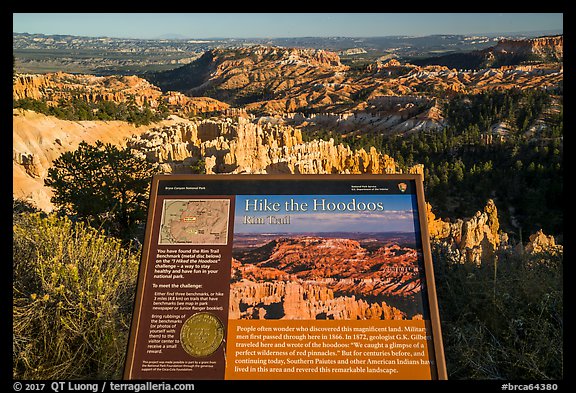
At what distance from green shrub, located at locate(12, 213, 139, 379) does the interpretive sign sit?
92cm

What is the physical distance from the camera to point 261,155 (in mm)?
20188

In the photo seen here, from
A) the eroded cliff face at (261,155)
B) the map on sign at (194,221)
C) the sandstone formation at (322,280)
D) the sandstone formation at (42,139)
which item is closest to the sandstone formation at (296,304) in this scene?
the sandstone formation at (322,280)

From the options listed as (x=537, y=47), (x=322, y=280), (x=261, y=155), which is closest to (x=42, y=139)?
(x=261, y=155)

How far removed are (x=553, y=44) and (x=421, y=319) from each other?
10429cm

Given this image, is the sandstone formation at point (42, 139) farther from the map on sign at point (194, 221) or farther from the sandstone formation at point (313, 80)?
the sandstone formation at point (313, 80)

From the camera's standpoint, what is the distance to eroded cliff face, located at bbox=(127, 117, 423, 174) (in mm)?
18562

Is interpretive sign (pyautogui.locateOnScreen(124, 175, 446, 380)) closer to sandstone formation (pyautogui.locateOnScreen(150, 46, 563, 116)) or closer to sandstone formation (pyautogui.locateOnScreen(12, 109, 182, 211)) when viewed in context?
sandstone formation (pyautogui.locateOnScreen(12, 109, 182, 211))

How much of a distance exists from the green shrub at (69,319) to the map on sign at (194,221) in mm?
849

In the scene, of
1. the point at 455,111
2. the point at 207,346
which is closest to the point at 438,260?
the point at 207,346

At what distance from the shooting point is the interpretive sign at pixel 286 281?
3.29m

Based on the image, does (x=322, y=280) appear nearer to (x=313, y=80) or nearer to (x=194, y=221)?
(x=194, y=221)

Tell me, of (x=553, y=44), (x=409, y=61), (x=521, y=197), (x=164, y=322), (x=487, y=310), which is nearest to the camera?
(x=164, y=322)
